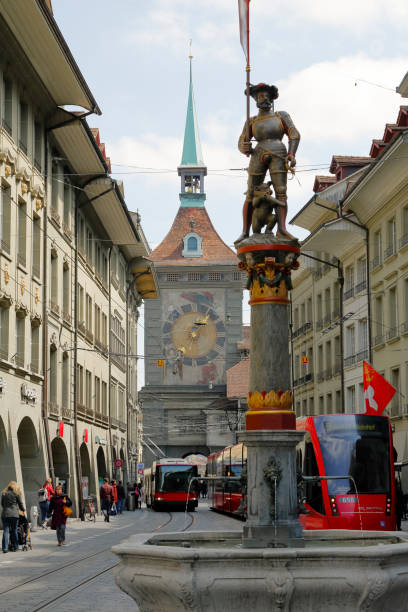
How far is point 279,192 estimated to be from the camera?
13852 millimetres

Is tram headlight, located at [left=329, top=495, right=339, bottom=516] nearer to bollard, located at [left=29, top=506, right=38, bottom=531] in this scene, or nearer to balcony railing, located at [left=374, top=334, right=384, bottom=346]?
bollard, located at [left=29, top=506, right=38, bottom=531]

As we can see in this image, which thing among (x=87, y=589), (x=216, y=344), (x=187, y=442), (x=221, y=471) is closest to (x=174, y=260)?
(x=216, y=344)

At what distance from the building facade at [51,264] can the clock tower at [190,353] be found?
137ft

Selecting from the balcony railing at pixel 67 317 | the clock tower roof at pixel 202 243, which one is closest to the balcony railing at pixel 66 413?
the balcony railing at pixel 67 317

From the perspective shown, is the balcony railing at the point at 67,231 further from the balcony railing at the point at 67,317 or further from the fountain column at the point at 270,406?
the fountain column at the point at 270,406

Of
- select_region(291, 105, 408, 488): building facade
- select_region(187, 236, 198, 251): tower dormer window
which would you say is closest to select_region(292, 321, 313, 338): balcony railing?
select_region(291, 105, 408, 488): building facade

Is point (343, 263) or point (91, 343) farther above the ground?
point (343, 263)

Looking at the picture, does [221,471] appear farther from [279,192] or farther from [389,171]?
[279,192]

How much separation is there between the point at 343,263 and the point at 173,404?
46829 mm

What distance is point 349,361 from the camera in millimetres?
51625

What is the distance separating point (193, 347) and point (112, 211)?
1963 inches

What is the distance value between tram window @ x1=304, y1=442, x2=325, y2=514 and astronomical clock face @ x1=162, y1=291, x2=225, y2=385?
73.2 meters

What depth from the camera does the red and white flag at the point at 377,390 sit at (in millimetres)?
33906

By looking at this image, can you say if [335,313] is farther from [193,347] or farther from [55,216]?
[193,347]
